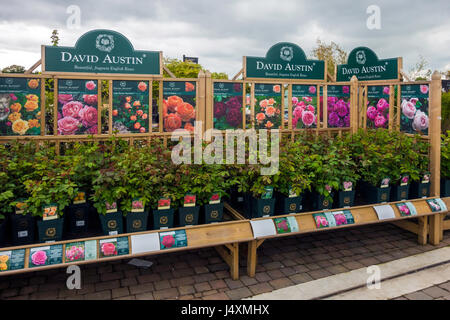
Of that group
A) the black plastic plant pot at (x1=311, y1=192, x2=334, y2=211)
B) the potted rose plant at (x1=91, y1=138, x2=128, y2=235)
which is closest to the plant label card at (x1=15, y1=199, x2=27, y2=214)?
the potted rose plant at (x1=91, y1=138, x2=128, y2=235)

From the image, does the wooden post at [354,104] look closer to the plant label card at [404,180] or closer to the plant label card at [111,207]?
the plant label card at [404,180]

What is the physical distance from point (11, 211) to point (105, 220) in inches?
30.1

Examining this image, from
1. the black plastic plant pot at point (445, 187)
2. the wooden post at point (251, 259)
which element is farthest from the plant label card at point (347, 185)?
the black plastic plant pot at point (445, 187)

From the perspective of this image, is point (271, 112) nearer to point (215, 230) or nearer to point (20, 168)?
point (215, 230)

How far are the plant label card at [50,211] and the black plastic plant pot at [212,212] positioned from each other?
1351mm

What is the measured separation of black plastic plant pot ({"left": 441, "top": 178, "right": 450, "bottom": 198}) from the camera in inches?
205

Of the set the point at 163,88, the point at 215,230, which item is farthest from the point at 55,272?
the point at 163,88

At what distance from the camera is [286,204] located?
4137 millimetres

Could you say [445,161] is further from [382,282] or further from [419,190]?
[382,282]

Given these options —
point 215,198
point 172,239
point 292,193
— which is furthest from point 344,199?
point 172,239

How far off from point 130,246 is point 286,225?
62.0 inches

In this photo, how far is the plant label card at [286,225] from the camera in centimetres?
400

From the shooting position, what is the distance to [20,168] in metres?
3.64

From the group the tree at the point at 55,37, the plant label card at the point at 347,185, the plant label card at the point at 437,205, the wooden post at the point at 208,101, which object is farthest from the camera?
the tree at the point at 55,37
